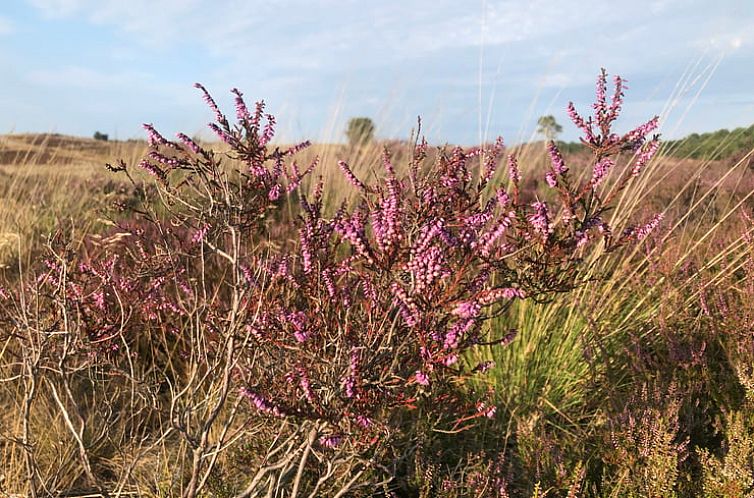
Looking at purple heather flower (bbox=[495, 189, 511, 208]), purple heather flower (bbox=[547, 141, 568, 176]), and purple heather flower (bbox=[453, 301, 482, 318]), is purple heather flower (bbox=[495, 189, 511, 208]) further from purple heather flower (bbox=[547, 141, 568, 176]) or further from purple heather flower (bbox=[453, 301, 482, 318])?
purple heather flower (bbox=[453, 301, 482, 318])

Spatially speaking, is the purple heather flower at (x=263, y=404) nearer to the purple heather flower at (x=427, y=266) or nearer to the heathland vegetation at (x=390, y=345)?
the heathland vegetation at (x=390, y=345)

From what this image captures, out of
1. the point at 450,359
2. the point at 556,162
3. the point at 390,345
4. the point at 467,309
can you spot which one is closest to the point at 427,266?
the point at 467,309

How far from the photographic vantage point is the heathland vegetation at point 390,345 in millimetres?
1681

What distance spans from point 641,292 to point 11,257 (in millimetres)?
4591

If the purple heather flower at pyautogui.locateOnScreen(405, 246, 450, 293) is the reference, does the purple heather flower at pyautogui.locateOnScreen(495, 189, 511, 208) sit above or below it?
above

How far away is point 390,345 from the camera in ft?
5.94

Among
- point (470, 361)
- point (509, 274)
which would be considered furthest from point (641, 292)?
point (509, 274)

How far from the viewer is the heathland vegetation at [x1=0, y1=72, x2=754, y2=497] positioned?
5.51 ft

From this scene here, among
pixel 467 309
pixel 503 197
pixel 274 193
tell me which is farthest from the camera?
pixel 274 193

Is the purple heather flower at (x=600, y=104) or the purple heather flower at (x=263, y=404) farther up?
the purple heather flower at (x=600, y=104)

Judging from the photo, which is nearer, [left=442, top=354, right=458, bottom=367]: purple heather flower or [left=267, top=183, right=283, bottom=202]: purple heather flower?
[left=442, top=354, right=458, bottom=367]: purple heather flower

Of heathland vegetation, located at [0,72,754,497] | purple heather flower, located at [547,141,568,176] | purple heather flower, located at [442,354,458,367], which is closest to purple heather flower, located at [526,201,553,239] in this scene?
heathland vegetation, located at [0,72,754,497]

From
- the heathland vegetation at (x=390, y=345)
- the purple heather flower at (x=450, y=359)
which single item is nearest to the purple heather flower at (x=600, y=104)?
the heathland vegetation at (x=390, y=345)

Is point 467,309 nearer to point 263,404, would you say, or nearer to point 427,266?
point 427,266
